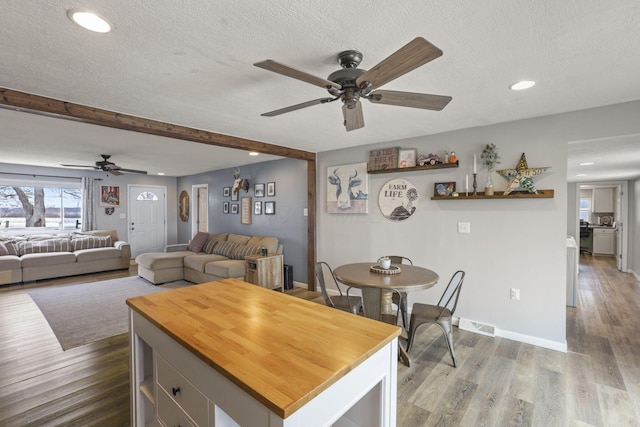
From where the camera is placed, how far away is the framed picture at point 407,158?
12.4 feet

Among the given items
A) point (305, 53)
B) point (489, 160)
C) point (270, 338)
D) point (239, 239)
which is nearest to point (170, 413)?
point (270, 338)

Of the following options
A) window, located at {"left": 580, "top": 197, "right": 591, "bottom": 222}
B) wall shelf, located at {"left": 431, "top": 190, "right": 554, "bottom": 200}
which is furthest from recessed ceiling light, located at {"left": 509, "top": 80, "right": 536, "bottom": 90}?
window, located at {"left": 580, "top": 197, "right": 591, "bottom": 222}

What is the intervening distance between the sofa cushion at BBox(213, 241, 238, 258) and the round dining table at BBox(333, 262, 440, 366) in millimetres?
3398

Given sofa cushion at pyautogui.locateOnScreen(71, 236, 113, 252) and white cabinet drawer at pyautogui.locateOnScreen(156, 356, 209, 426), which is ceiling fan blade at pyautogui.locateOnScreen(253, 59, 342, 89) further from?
sofa cushion at pyautogui.locateOnScreen(71, 236, 113, 252)

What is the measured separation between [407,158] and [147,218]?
298 inches

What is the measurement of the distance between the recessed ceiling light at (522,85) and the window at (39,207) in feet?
29.2

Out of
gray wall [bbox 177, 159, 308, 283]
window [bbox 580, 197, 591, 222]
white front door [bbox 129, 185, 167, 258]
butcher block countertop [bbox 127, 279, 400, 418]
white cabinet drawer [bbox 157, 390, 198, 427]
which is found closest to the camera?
butcher block countertop [bbox 127, 279, 400, 418]

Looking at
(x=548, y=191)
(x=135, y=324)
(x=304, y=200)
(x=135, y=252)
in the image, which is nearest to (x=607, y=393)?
(x=548, y=191)

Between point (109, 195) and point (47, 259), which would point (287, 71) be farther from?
point (109, 195)

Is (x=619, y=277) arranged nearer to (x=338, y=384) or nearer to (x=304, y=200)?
(x=304, y=200)

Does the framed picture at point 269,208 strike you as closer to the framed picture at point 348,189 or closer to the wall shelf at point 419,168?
the framed picture at point 348,189

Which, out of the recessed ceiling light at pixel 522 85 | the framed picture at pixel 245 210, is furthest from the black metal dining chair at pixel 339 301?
the framed picture at pixel 245 210

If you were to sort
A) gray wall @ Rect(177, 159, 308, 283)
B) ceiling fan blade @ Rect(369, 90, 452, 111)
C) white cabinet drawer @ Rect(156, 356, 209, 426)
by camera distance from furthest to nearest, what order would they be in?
gray wall @ Rect(177, 159, 308, 283) → ceiling fan blade @ Rect(369, 90, 452, 111) → white cabinet drawer @ Rect(156, 356, 209, 426)

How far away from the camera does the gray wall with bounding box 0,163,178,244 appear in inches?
254
